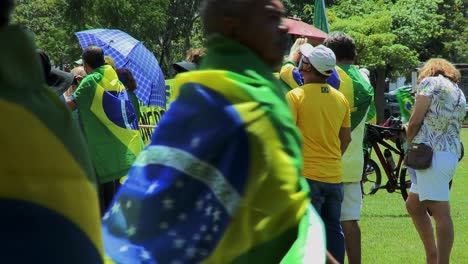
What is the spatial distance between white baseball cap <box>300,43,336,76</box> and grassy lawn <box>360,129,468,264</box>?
253 cm

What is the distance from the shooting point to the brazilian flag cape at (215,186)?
106 inches

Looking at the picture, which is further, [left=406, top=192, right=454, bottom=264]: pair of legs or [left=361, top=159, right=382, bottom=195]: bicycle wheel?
[left=361, top=159, right=382, bottom=195]: bicycle wheel

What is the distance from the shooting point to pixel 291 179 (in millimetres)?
2770

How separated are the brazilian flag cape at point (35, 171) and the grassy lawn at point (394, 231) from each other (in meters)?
6.90

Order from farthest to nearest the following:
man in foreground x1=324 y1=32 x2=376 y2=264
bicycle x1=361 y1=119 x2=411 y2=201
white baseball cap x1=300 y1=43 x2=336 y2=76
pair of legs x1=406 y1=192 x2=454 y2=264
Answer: bicycle x1=361 y1=119 x2=411 y2=201 → man in foreground x1=324 y1=32 x2=376 y2=264 → pair of legs x1=406 y1=192 x2=454 y2=264 → white baseball cap x1=300 y1=43 x2=336 y2=76

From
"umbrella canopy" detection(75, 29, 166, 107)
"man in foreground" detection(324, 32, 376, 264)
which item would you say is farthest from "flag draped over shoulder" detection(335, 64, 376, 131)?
"umbrella canopy" detection(75, 29, 166, 107)

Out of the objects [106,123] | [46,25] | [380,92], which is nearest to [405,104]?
[106,123]

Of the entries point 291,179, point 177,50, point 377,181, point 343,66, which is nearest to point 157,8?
point 177,50

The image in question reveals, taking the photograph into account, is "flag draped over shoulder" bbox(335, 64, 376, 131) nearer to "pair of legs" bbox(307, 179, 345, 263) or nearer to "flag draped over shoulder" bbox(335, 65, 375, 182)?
"flag draped over shoulder" bbox(335, 65, 375, 182)

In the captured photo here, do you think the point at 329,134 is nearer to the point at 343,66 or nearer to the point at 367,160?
the point at 343,66

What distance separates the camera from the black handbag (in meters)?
7.36

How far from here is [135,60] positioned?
11.2 m

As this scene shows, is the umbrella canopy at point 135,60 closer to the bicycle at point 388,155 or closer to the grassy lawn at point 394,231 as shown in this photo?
the grassy lawn at point 394,231

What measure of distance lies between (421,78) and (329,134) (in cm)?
131
